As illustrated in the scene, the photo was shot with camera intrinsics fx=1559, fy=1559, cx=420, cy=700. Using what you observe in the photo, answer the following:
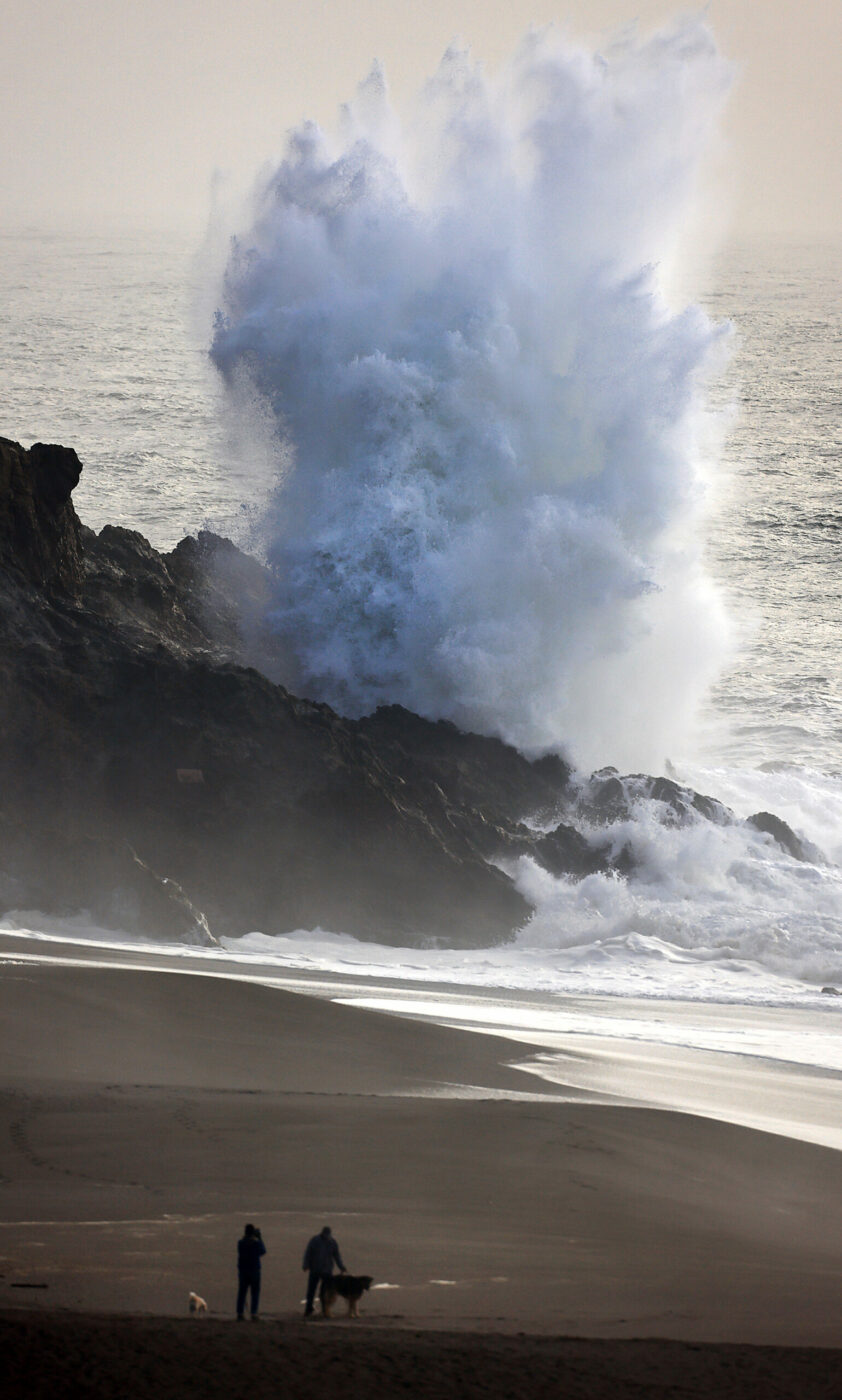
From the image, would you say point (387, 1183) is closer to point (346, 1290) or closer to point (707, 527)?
point (346, 1290)

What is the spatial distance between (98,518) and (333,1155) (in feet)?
83.7

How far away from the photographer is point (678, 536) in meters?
24.0

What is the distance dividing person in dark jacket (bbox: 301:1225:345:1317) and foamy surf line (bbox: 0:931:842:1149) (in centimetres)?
390

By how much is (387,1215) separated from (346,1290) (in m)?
1.39

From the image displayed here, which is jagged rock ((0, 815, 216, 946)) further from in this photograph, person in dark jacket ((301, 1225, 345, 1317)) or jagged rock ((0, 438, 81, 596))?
person in dark jacket ((301, 1225, 345, 1317))

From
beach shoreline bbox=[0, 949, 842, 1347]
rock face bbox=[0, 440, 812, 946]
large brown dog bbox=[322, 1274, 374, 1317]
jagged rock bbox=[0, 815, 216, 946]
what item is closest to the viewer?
large brown dog bbox=[322, 1274, 374, 1317]

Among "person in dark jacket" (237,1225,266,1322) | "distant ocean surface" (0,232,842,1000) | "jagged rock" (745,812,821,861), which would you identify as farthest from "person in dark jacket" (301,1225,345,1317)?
"jagged rock" (745,812,821,861)

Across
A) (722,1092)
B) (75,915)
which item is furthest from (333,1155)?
(75,915)

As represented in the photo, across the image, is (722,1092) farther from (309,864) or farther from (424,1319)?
(309,864)

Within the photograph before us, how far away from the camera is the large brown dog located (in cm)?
609

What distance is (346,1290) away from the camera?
6.09 meters

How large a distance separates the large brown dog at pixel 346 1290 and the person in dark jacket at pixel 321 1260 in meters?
0.02

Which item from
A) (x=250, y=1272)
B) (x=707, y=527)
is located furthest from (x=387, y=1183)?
(x=707, y=527)

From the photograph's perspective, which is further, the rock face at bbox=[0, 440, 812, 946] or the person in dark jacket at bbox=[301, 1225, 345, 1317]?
the rock face at bbox=[0, 440, 812, 946]
